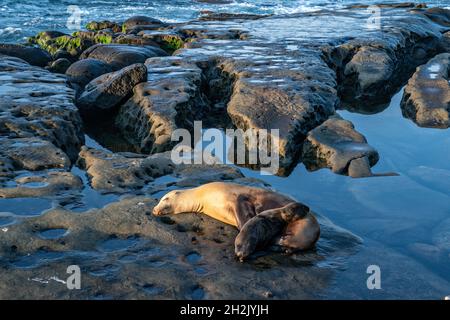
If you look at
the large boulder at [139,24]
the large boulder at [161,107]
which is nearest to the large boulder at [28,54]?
the large boulder at [139,24]

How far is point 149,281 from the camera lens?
17.6 ft

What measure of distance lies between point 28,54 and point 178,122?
7.20m

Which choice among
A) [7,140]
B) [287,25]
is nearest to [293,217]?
[7,140]

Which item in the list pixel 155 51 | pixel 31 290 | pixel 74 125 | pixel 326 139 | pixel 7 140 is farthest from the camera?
pixel 155 51

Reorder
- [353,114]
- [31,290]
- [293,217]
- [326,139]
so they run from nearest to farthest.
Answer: [31,290] → [293,217] → [326,139] → [353,114]

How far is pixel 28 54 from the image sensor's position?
15469mm

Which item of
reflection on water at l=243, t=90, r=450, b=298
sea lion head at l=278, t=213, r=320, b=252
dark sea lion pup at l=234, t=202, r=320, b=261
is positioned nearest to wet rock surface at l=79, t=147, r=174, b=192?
reflection on water at l=243, t=90, r=450, b=298

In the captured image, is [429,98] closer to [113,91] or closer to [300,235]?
[113,91]

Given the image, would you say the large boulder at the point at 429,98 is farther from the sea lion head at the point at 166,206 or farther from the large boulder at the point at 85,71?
the large boulder at the point at 85,71

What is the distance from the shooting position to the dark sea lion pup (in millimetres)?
5805

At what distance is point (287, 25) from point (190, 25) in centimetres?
328

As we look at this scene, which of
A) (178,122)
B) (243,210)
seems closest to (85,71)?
(178,122)

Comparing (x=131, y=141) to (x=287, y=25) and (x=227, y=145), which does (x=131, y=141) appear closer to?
(x=227, y=145)

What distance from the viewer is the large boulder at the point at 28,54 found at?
49.4ft
